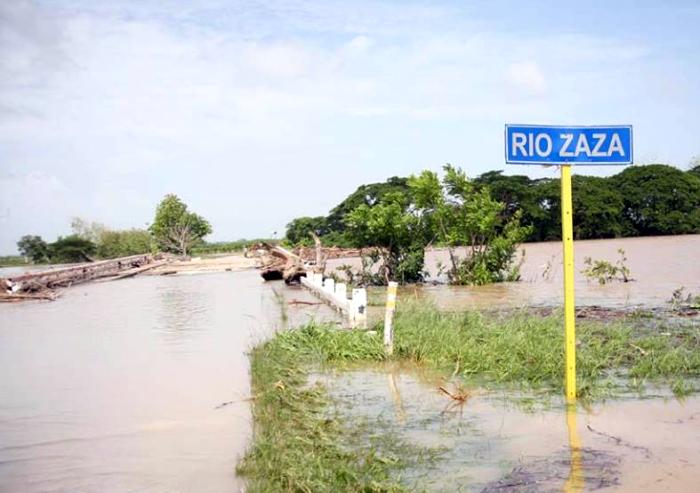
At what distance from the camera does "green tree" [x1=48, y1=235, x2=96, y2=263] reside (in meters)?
63.8

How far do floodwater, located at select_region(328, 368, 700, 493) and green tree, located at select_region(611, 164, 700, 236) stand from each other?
44.8m

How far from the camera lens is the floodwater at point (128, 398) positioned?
Result: 6.49 m

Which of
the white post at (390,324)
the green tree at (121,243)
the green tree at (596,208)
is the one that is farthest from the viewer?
the green tree at (121,243)

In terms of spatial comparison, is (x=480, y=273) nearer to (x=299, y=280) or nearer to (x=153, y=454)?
(x=299, y=280)

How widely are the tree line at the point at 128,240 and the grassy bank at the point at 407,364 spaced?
153ft

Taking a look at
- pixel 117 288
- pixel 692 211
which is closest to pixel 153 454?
pixel 117 288

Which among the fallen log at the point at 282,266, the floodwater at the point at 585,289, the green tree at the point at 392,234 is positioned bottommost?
the floodwater at the point at 585,289

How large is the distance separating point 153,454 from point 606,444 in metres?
3.95

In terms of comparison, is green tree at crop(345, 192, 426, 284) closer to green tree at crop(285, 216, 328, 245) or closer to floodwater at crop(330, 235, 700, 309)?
floodwater at crop(330, 235, 700, 309)

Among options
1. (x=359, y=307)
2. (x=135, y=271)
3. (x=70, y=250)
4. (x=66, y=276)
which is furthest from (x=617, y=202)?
(x=70, y=250)

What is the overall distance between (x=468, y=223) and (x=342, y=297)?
23.1 ft

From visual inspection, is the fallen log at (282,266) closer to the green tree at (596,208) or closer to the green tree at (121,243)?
the green tree at (596,208)

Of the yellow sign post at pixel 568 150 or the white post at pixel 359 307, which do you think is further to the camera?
the white post at pixel 359 307

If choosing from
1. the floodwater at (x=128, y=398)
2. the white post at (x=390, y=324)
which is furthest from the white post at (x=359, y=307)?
the white post at (x=390, y=324)
